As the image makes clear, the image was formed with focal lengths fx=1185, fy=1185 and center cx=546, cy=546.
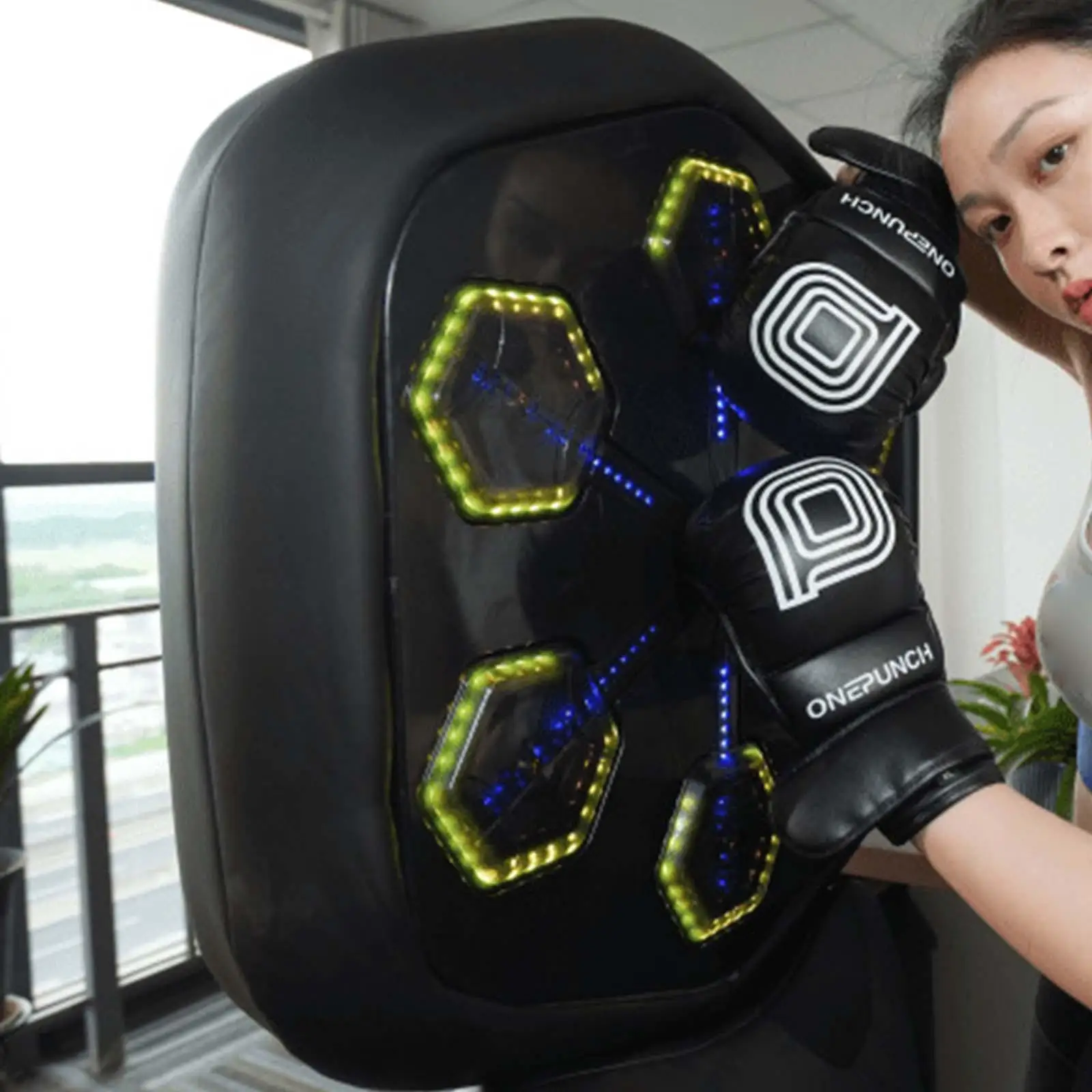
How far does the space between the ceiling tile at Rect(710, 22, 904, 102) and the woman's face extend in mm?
3245

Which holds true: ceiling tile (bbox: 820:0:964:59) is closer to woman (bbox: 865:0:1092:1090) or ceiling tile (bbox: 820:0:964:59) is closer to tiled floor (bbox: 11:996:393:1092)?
woman (bbox: 865:0:1092:1090)

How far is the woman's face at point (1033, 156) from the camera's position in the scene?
27.3 inches

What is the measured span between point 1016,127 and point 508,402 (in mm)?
399

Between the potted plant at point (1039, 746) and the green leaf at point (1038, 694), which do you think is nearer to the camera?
the potted plant at point (1039, 746)

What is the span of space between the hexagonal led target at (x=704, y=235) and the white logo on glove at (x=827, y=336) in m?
0.03

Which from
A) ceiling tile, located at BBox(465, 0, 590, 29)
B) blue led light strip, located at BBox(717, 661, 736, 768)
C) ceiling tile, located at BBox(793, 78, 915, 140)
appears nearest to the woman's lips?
blue led light strip, located at BBox(717, 661, 736, 768)

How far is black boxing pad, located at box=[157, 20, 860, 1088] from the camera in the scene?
1.50 ft

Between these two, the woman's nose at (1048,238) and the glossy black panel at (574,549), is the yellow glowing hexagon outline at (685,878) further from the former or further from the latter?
the woman's nose at (1048,238)

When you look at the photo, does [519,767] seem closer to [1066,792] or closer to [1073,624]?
[1073,624]

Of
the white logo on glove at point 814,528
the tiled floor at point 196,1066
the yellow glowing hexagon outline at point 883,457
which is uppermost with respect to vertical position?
the yellow glowing hexagon outline at point 883,457

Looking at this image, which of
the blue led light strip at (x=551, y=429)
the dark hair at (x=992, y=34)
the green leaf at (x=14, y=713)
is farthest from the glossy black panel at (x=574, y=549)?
the green leaf at (x=14, y=713)

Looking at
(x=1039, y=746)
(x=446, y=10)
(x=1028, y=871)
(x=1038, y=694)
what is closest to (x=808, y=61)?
(x=446, y=10)

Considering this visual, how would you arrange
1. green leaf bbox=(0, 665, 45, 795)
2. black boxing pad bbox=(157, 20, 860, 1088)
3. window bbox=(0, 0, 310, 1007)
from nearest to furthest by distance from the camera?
black boxing pad bbox=(157, 20, 860, 1088)
green leaf bbox=(0, 665, 45, 795)
window bbox=(0, 0, 310, 1007)

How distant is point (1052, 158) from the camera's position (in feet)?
2.32
